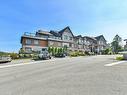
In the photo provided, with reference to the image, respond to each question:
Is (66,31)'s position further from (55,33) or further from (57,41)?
(57,41)

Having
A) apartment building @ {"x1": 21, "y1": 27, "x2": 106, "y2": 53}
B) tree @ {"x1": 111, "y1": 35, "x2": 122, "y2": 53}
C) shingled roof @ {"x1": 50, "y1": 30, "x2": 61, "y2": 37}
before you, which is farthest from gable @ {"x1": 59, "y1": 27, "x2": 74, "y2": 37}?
tree @ {"x1": 111, "y1": 35, "x2": 122, "y2": 53}

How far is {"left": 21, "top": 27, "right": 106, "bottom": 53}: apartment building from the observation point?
49475 mm

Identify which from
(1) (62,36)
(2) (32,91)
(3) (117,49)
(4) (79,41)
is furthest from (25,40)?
(3) (117,49)

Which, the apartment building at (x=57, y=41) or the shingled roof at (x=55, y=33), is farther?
the shingled roof at (x=55, y=33)

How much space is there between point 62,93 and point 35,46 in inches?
1825

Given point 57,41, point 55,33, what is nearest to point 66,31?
point 55,33

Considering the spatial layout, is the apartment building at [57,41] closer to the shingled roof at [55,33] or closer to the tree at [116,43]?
the shingled roof at [55,33]

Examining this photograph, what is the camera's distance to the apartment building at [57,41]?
4947 centimetres

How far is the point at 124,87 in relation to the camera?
6945mm

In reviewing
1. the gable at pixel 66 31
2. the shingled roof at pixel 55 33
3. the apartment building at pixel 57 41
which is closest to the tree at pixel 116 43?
the apartment building at pixel 57 41

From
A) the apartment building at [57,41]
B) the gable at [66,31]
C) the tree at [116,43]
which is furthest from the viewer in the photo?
the tree at [116,43]

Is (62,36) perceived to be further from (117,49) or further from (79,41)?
(117,49)

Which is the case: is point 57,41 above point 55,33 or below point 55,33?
below

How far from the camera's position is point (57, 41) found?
58.9 metres
